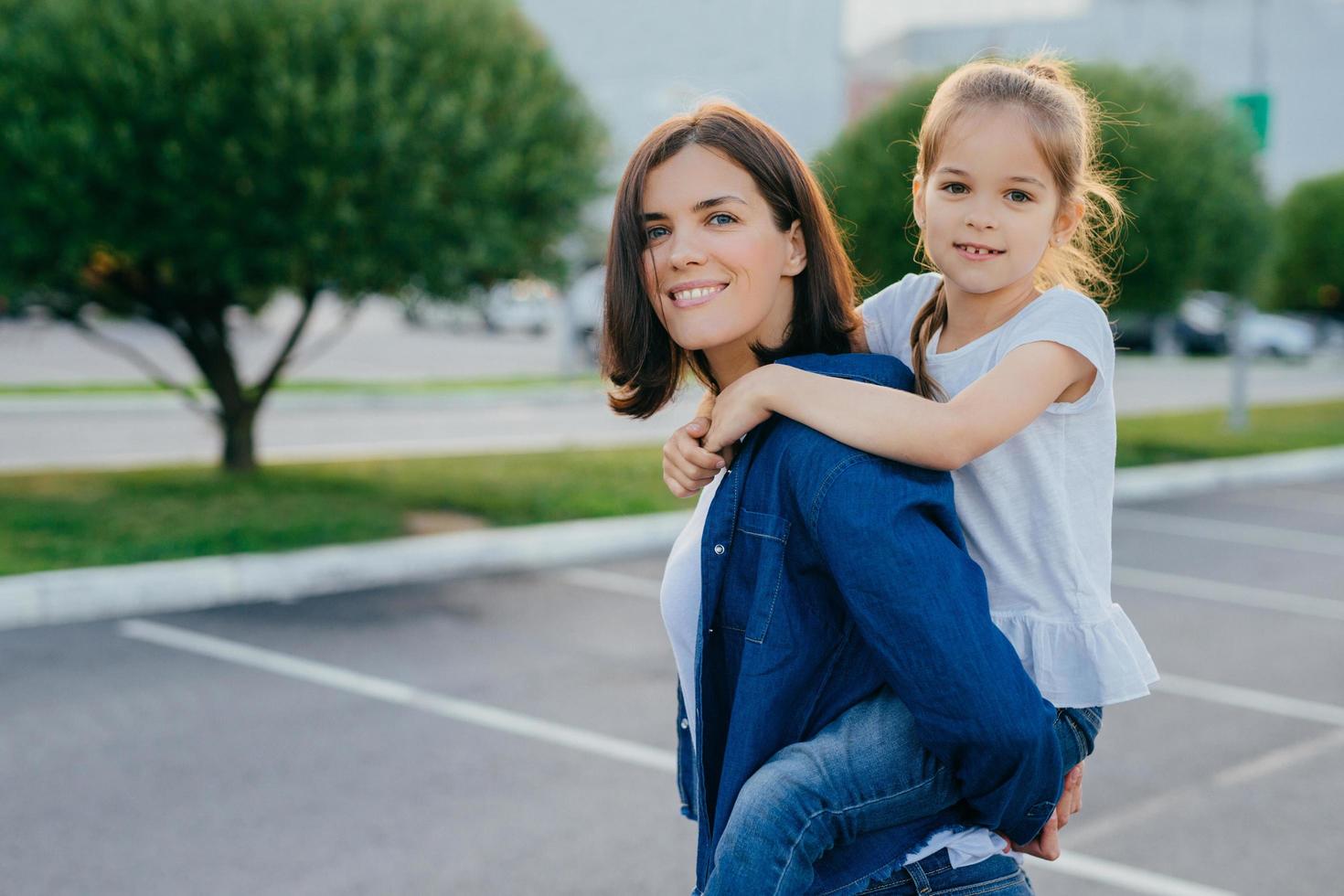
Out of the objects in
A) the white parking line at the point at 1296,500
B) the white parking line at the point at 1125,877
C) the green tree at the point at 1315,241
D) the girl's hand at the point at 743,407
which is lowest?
the white parking line at the point at 1296,500

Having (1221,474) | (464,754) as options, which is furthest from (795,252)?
(1221,474)

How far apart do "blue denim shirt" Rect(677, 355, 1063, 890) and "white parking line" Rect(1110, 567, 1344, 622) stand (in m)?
6.83

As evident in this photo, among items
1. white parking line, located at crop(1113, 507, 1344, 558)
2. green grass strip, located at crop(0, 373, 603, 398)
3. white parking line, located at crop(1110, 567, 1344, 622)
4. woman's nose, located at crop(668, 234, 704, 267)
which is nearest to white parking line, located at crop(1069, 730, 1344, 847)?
white parking line, located at crop(1110, 567, 1344, 622)

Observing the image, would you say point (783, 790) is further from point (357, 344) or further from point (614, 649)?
point (357, 344)

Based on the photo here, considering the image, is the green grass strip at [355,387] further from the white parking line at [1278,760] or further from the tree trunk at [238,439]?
the white parking line at [1278,760]

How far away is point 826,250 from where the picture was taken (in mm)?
1849

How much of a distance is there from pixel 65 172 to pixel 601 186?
3.65 metres

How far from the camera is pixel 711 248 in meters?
1.81

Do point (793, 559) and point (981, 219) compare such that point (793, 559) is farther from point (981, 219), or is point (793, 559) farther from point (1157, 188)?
point (1157, 188)

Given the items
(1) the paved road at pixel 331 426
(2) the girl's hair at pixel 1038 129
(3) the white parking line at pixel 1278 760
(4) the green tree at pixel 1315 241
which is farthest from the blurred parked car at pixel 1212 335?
(2) the girl's hair at pixel 1038 129

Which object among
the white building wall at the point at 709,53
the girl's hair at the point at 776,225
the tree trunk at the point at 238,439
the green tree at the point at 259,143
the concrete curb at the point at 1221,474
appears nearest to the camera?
the girl's hair at the point at 776,225

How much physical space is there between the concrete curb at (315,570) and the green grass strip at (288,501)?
32cm

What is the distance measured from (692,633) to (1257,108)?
16.6 meters

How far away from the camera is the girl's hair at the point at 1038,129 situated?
5.96ft
